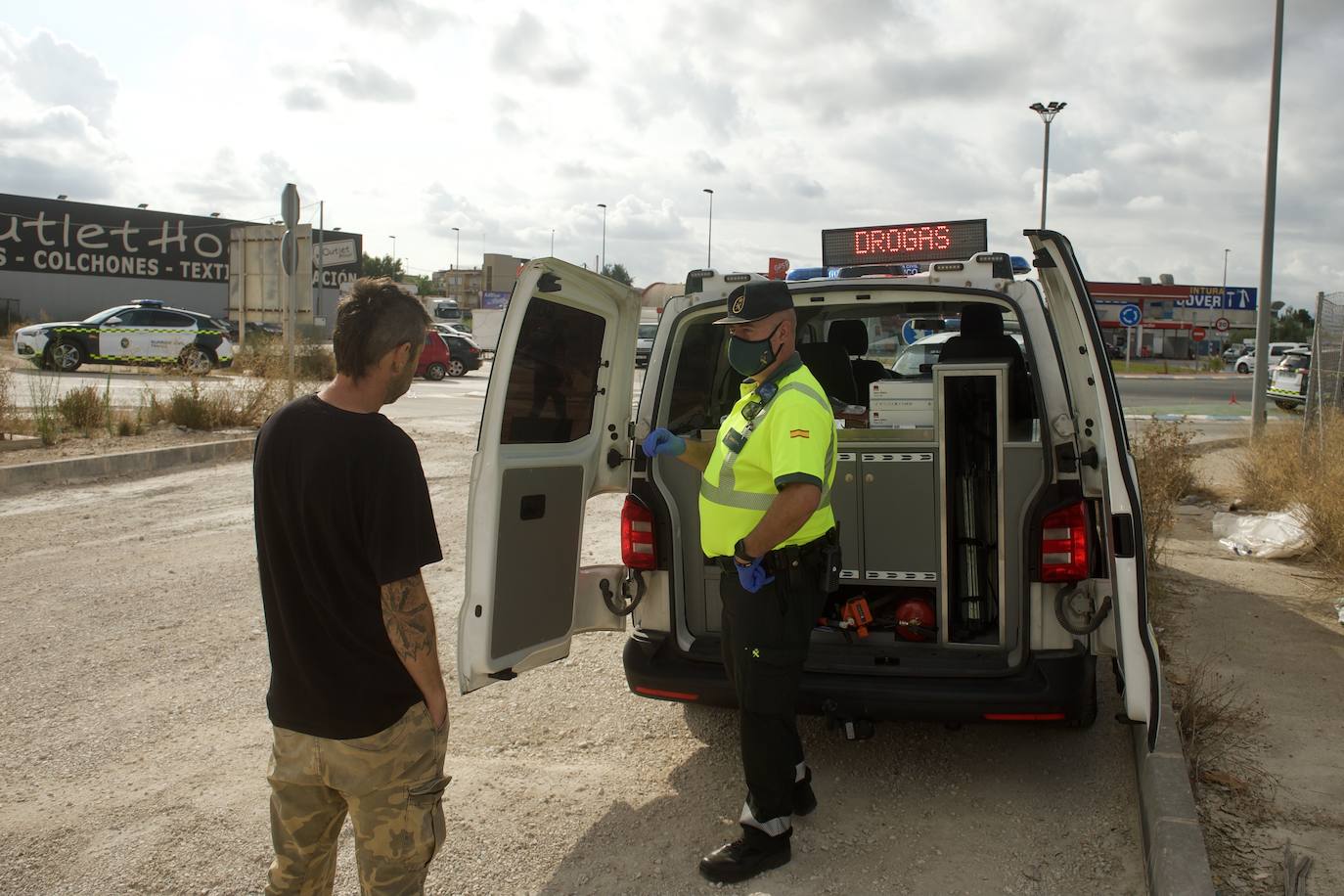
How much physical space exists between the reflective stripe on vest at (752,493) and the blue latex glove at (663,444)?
30 cm

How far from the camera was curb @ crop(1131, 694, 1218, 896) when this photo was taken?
299cm

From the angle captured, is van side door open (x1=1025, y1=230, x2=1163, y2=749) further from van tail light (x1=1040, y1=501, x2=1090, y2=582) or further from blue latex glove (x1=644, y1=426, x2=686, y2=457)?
blue latex glove (x1=644, y1=426, x2=686, y2=457)

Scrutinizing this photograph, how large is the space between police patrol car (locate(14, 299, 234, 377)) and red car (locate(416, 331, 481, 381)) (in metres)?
4.67

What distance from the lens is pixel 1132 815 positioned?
3727mm

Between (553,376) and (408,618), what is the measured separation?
1.74 meters

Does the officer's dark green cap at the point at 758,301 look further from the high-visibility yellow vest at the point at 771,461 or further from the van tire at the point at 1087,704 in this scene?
the van tire at the point at 1087,704

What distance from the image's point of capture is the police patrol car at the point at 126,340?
22953mm

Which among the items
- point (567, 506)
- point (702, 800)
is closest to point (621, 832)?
point (702, 800)

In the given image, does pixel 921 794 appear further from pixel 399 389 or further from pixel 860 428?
pixel 399 389

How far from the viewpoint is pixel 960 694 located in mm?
3648

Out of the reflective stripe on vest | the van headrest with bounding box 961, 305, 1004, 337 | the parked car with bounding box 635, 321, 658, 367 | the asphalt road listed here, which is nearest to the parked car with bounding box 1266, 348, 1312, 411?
the asphalt road

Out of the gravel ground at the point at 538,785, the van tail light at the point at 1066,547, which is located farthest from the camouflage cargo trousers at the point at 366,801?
the van tail light at the point at 1066,547

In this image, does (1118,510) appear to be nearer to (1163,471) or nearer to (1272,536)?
(1272,536)

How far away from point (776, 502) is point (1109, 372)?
1177 mm
